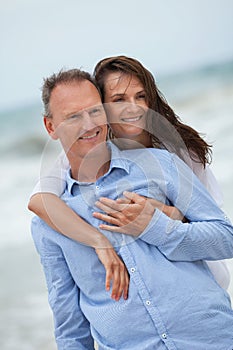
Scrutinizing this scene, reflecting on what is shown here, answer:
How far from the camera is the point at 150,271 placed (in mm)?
1428

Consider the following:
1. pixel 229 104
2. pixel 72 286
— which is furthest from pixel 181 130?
pixel 229 104

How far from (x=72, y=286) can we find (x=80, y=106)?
0.41 m

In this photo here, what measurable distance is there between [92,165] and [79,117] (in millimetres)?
118

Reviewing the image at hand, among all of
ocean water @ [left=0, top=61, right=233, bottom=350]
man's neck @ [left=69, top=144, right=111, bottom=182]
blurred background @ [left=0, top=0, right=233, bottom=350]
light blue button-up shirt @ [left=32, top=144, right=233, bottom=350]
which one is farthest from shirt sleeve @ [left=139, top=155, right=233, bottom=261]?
blurred background @ [left=0, top=0, right=233, bottom=350]

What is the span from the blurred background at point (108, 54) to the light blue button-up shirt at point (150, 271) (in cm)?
499

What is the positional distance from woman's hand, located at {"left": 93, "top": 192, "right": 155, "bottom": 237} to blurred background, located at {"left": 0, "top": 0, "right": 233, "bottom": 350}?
5063mm

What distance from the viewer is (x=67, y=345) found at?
154cm

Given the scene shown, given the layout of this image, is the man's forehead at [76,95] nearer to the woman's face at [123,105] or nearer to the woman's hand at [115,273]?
the woman's face at [123,105]

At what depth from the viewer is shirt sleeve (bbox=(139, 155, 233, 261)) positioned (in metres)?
1.42

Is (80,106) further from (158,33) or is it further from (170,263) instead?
(158,33)

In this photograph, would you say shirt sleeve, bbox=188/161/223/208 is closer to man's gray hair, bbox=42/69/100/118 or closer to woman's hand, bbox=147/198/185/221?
woman's hand, bbox=147/198/185/221

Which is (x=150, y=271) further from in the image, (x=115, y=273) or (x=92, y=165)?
(x=92, y=165)

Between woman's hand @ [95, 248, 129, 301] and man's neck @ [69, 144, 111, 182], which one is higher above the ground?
man's neck @ [69, 144, 111, 182]

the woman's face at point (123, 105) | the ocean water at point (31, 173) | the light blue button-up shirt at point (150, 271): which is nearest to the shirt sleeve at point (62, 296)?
the light blue button-up shirt at point (150, 271)
